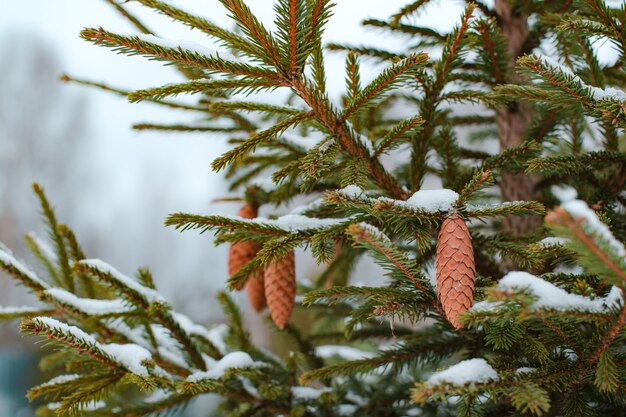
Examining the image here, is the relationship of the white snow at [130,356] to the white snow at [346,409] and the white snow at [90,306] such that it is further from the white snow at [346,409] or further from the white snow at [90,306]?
the white snow at [346,409]

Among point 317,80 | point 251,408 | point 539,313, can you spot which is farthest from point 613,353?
point 251,408

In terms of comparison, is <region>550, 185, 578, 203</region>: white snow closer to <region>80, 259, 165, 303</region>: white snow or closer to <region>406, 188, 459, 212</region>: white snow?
<region>406, 188, 459, 212</region>: white snow

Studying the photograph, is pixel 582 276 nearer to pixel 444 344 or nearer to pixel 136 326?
pixel 444 344

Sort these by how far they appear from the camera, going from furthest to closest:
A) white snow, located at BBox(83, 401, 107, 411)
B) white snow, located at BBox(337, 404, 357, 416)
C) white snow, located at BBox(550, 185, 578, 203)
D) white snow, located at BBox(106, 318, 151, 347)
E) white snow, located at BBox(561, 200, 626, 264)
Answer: white snow, located at BBox(550, 185, 578, 203) → white snow, located at BBox(337, 404, 357, 416) → white snow, located at BBox(106, 318, 151, 347) → white snow, located at BBox(83, 401, 107, 411) → white snow, located at BBox(561, 200, 626, 264)

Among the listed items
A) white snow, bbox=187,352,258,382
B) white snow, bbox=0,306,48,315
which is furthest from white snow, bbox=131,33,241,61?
white snow, bbox=0,306,48,315

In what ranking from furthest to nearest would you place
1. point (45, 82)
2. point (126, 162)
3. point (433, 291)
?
point (126, 162) → point (45, 82) → point (433, 291)

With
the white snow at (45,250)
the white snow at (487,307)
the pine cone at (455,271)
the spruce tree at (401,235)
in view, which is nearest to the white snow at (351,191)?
the spruce tree at (401,235)
